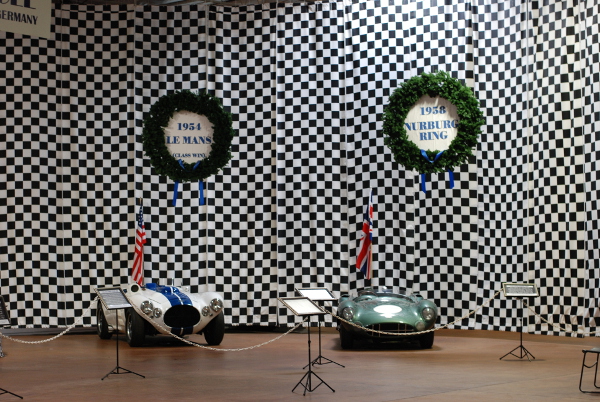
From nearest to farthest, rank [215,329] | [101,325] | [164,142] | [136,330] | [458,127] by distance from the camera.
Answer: [136,330]
[215,329]
[458,127]
[101,325]
[164,142]

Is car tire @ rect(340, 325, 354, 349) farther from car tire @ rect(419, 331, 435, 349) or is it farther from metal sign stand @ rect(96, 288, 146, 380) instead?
metal sign stand @ rect(96, 288, 146, 380)

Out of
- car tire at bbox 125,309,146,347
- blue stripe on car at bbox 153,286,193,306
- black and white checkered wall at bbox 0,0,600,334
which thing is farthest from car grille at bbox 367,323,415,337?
car tire at bbox 125,309,146,347

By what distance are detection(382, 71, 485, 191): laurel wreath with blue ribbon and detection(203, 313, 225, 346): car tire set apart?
356 centimetres

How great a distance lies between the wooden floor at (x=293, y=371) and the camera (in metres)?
6.70

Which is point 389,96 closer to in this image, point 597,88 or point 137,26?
point 597,88

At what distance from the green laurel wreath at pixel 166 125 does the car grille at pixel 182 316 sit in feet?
8.89

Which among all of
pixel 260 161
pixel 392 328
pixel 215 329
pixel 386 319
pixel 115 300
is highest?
pixel 260 161

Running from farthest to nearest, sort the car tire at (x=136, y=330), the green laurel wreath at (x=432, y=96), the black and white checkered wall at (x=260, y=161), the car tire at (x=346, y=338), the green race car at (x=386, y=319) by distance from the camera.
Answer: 1. the black and white checkered wall at (x=260, y=161)
2. the green laurel wreath at (x=432, y=96)
3. the car tire at (x=136, y=330)
4. the car tire at (x=346, y=338)
5. the green race car at (x=386, y=319)

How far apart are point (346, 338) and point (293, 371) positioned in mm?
1975

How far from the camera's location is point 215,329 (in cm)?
1068

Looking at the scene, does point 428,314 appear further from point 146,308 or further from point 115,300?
point 115,300

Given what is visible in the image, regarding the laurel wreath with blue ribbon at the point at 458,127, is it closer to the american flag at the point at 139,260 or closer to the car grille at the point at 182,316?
the car grille at the point at 182,316

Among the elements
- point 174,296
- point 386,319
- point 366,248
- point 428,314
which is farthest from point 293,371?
Answer: point 366,248

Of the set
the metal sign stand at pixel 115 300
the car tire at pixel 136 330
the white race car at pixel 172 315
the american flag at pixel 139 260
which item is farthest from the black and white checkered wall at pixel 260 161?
the metal sign stand at pixel 115 300
